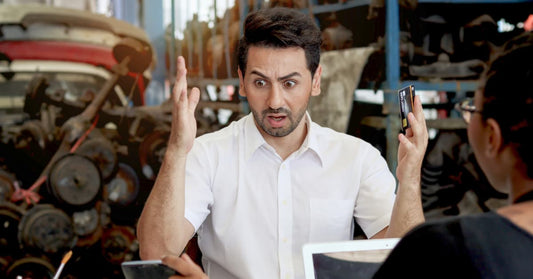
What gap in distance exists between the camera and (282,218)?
5.50ft

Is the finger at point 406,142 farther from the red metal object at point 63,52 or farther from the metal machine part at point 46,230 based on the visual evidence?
the metal machine part at point 46,230

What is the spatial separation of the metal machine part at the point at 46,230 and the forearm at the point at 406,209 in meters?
1.80

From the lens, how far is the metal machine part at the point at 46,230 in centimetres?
266

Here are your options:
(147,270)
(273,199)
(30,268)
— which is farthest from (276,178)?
(30,268)

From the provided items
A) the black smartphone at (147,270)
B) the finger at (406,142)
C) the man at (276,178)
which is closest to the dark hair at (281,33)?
the man at (276,178)

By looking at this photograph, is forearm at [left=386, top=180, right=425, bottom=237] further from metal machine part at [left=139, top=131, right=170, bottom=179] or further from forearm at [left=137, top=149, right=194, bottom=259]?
metal machine part at [left=139, top=131, right=170, bottom=179]

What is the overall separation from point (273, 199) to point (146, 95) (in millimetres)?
1297

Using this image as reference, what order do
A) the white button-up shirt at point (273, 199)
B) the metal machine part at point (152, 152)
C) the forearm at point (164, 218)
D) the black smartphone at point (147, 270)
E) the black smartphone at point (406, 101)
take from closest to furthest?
the black smartphone at point (147, 270), the black smartphone at point (406, 101), the forearm at point (164, 218), the white button-up shirt at point (273, 199), the metal machine part at point (152, 152)

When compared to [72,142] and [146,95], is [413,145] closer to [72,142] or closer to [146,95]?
[146,95]

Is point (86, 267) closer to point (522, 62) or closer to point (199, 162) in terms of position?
point (199, 162)

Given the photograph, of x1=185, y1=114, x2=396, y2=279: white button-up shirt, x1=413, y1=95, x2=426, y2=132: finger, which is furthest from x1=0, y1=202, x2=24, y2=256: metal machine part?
x1=413, y1=95, x2=426, y2=132: finger

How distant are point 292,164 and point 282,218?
18 cm

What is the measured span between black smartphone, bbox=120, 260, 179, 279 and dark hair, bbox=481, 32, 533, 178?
0.59 m

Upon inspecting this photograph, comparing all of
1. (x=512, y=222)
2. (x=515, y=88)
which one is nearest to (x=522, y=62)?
(x=515, y=88)
